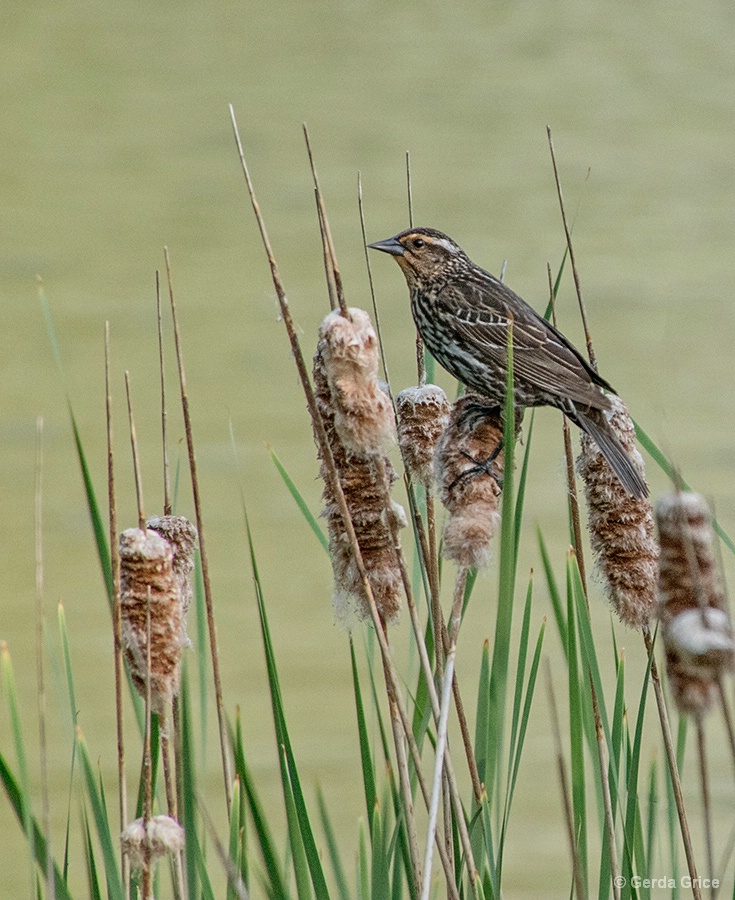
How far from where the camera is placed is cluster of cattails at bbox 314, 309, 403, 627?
44.2 inches

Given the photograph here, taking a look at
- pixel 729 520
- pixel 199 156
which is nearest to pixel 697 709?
pixel 729 520

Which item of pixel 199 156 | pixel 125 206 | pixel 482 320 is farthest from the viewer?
pixel 199 156

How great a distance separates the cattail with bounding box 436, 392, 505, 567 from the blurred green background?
216cm

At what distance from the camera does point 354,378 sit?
1.13m

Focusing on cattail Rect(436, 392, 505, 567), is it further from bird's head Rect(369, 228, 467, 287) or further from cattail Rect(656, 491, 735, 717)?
bird's head Rect(369, 228, 467, 287)

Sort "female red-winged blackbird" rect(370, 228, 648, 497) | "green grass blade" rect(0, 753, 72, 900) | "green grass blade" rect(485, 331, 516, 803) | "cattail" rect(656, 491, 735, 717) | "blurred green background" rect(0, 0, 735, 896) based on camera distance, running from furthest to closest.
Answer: "blurred green background" rect(0, 0, 735, 896) < "female red-winged blackbird" rect(370, 228, 648, 497) < "green grass blade" rect(0, 753, 72, 900) < "green grass blade" rect(485, 331, 516, 803) < "cattail" rect(656, 491, 735, 717)

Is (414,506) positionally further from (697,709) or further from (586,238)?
(586,238)

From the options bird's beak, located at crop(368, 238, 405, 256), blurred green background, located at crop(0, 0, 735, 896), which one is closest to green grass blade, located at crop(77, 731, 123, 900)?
bird's beak, located at crop(368, 238, 405, 256)

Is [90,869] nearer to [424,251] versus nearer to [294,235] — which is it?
[424,251]

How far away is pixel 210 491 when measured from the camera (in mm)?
4750

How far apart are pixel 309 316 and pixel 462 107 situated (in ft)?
6.33

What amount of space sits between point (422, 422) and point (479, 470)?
11cm

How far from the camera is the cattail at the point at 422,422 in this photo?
4.67 ft

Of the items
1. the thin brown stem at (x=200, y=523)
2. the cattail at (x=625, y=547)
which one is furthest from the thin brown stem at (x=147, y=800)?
the cattail at (x=625, y=547)
